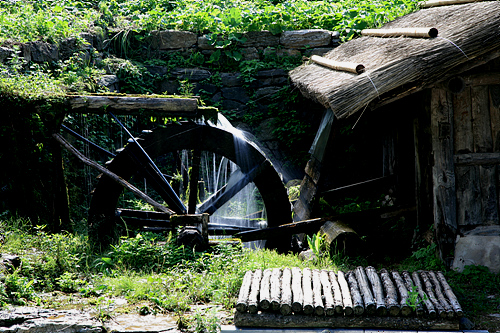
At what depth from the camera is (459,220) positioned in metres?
5.51

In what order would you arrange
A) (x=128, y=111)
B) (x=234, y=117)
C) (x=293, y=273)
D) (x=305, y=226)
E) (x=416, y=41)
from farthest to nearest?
(x=234, y=117) → (x=305, y=226) → (x=128, y=111) → (x=416, y=41) → (x=293, y=273)

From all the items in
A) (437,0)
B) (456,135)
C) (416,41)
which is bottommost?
(456,135)

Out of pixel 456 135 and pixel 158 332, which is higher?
pixel 456 135

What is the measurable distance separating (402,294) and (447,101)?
2.40 meters

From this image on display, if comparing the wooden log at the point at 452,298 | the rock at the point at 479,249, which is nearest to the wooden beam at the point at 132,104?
the wooden log at the point at 452,298

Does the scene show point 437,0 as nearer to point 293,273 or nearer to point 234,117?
point 234,117

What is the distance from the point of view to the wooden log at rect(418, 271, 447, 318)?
3.97m

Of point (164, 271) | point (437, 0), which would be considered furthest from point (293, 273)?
point (437, 0)

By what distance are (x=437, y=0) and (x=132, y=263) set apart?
18.7 feet

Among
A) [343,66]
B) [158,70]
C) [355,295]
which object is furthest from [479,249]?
A: [158,70]

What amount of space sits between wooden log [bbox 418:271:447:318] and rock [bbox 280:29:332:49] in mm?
5860

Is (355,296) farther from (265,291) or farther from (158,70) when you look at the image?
(158,70)

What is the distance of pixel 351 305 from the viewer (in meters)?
4.07

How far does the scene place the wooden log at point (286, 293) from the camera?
13.5 ft
